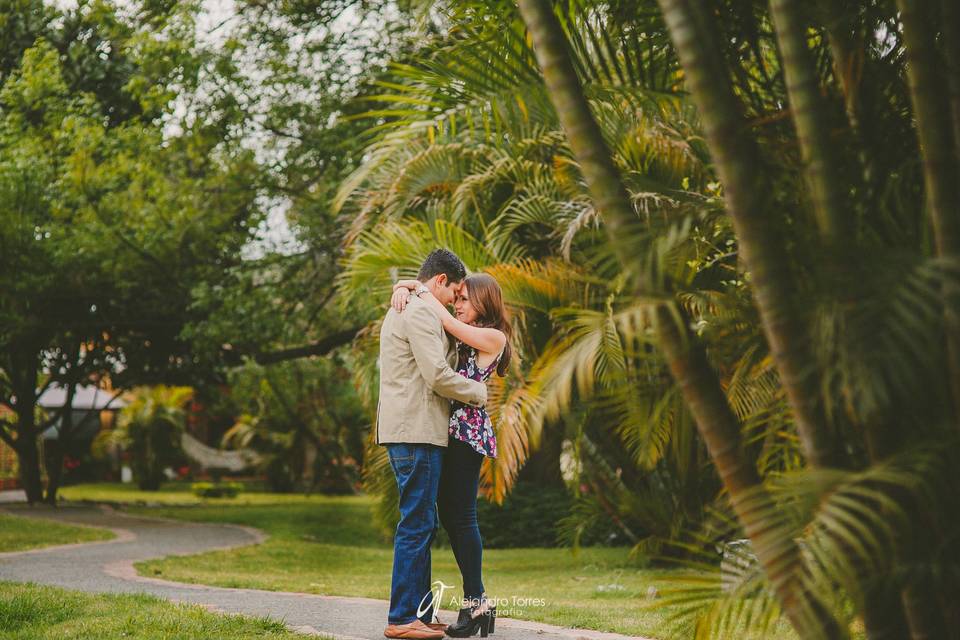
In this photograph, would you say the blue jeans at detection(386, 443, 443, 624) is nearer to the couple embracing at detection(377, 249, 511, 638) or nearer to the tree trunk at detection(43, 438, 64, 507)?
the couple embracing at detection(377, 249, 511, 638)

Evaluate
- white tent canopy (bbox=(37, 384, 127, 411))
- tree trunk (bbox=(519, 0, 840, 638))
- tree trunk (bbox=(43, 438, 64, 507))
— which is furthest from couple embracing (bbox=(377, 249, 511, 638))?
white tent canopy (bbox=(37, 384, 127, 411))

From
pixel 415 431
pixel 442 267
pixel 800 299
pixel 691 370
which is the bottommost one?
pixel 415 431

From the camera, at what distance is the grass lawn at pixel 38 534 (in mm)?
11008

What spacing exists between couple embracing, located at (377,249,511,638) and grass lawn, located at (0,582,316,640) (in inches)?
26.0

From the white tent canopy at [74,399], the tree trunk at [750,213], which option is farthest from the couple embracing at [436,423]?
the white tent canopy at [74,399]

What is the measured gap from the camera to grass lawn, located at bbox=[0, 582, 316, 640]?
4832 mm

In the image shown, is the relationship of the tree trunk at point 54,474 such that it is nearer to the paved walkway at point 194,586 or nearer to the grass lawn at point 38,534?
the paved walkway at point 194,586

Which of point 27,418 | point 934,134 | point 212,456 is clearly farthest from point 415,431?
point 212,456

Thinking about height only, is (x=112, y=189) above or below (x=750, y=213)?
above

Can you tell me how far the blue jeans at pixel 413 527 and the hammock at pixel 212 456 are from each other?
25.5 m

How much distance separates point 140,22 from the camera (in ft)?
46.2

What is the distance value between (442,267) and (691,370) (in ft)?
9.10

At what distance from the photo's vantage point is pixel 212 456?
30219 mm

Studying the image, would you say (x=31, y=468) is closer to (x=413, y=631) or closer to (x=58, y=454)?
(x=58, y=454)
